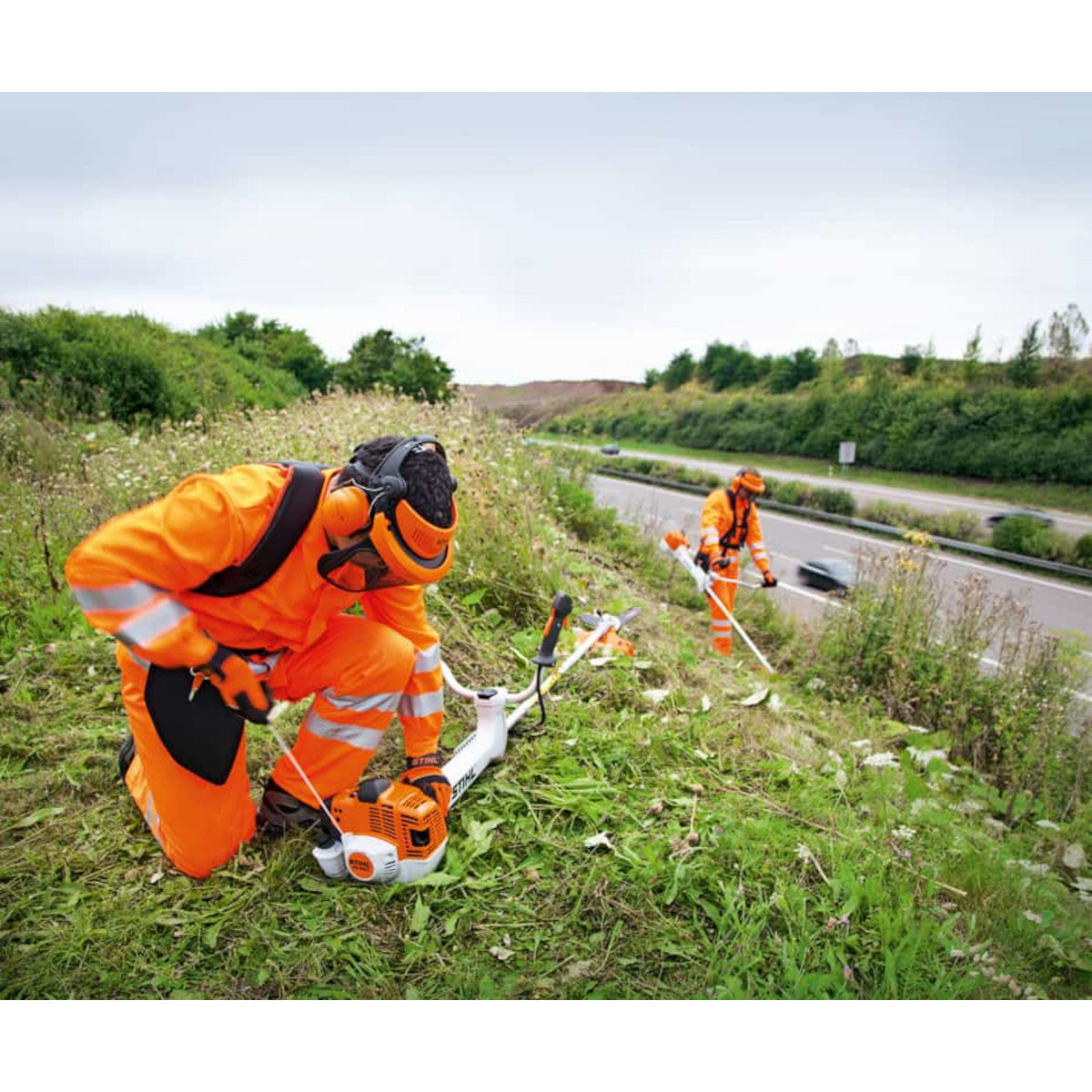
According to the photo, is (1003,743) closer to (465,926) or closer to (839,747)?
(839,747)

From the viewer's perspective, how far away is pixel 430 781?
2.25 m

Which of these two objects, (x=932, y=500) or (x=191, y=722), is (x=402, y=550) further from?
(x=932, y=500)

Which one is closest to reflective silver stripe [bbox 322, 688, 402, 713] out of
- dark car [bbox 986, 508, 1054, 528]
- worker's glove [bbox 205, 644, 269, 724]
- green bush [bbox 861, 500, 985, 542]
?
worker's glove [bbox 205, 644, 269, 724]

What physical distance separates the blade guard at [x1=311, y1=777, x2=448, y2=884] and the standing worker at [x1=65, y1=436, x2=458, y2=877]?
115 millimetres

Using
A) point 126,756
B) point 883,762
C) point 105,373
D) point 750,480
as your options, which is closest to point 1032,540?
point 750,480

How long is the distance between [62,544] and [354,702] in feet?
9.56

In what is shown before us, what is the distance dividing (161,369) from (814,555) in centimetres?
980

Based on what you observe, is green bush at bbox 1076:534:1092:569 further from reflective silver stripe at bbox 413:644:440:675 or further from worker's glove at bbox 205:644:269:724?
worker's glove at bbox 205:644:269:724

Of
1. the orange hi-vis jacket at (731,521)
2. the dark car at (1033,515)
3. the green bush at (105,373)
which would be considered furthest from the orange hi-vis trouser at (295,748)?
the orange hi-vis jacket at (731,521)

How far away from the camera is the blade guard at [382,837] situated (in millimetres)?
2070

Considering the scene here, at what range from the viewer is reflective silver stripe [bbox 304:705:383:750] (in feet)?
7.28

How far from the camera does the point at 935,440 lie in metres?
6.51

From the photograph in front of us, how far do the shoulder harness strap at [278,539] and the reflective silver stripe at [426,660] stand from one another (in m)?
0.61

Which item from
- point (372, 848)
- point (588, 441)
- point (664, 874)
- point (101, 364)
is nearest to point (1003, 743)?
point (664, 874)
